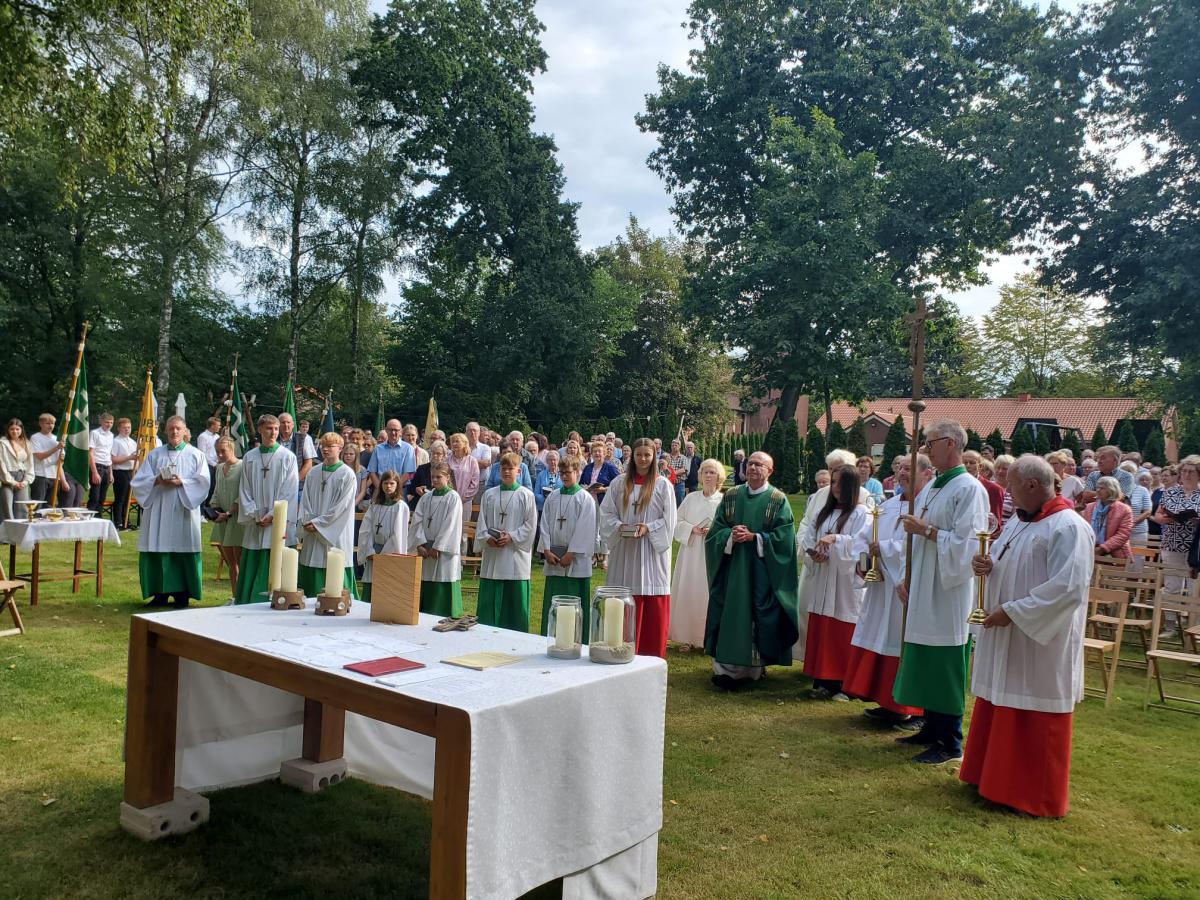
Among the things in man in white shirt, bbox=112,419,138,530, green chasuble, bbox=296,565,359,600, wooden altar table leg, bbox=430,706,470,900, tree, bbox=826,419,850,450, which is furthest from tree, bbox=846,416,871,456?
wooden altar table leg, bbox=430,706,470,900

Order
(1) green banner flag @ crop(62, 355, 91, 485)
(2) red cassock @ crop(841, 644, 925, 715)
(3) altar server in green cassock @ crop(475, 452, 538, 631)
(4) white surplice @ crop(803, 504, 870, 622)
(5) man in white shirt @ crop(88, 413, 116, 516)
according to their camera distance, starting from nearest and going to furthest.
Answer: (2) red cassock @ crop(841, 644, 925, 715) < (4) white surplice @ crop(803, 504, 870, 622) < (3) altar server in green cassock @ crop(475, 452, 538, 631) < (1) green banner flag @ crop(62, 355, 91, 485) < (5) man in white shirt @ crop(88, 413, 116, 516)

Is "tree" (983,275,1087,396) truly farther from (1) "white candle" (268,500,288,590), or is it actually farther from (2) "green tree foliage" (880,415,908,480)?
(1) "white candle" (268,500,288,590)

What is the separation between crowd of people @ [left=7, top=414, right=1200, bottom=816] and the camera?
5.25 meters

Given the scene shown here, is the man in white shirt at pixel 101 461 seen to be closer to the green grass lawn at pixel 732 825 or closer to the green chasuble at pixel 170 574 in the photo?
the green chasuble at pixel 170 574

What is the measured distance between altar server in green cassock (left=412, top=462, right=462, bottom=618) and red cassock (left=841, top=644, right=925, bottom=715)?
11.4 feet

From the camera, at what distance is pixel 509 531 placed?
26.6ft

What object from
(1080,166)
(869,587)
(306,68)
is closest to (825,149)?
(1080,166)

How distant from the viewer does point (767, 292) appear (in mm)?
31875

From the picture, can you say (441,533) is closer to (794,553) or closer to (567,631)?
(794,553)

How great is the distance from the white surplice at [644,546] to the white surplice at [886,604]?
1.75m

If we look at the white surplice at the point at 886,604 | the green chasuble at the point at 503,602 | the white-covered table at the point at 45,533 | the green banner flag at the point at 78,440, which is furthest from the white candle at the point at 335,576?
the green banner flag at the point at 78,440

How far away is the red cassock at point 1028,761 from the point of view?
16.9 feet

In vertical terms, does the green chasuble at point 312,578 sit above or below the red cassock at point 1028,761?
above

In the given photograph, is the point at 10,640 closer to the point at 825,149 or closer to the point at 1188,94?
the point at 825,149
